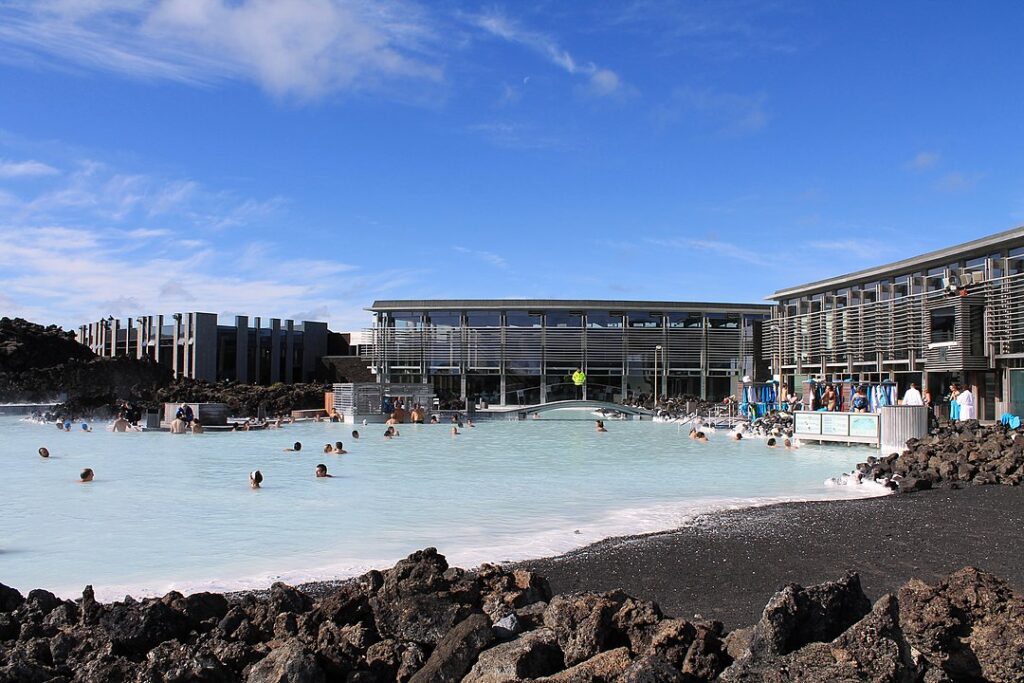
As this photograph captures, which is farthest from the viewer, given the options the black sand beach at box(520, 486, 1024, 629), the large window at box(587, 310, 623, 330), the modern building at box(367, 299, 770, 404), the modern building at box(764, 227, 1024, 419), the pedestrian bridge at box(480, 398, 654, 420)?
the large window at box(587, 310, 623, 330)

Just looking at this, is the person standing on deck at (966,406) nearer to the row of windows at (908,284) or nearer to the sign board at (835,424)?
the sign board at (835,424)

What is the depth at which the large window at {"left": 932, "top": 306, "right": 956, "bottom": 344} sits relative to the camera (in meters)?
28.7

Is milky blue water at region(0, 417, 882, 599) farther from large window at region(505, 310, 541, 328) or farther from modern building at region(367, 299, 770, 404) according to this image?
large window at region(505, 310, 541, 328)

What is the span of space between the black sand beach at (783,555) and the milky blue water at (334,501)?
3.42ft

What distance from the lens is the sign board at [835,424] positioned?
2514 cm

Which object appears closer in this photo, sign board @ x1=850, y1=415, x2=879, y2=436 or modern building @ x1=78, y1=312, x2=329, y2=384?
sign board @ x1=850, y1=415, x2=879, y2=436

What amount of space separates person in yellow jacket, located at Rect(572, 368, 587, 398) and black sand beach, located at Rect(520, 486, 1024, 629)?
134 ft

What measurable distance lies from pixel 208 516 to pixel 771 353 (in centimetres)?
3732

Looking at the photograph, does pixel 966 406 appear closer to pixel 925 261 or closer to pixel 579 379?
pixel 925 261

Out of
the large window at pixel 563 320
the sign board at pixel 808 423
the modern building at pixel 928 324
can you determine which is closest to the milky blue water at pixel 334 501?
the sign board at pixel 808 423

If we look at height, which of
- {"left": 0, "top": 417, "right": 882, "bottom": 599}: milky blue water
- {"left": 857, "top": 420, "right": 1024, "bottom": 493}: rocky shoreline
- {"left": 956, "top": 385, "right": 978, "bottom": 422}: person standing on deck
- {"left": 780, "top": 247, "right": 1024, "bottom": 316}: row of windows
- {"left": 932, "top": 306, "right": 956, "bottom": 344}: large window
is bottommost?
{"left": 0, "top": 417, "right": 882, "bottom": 599}: milky blue water

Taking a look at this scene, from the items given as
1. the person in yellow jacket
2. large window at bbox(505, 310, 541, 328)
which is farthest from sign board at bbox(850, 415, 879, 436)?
large window at bbox(505, 310, 541, 328)

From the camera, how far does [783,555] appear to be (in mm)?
8586

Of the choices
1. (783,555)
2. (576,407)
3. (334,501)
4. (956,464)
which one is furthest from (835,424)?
(576,407)
